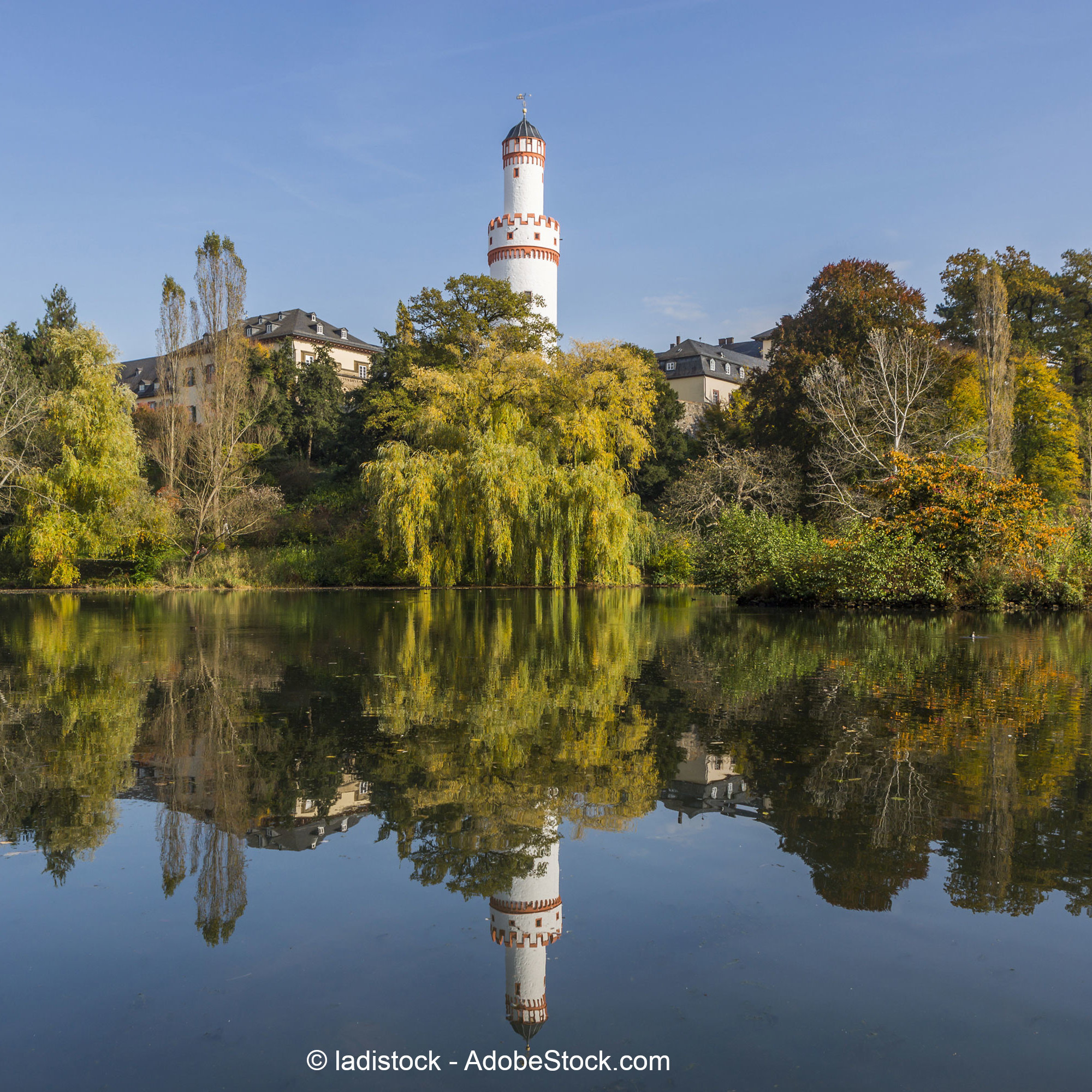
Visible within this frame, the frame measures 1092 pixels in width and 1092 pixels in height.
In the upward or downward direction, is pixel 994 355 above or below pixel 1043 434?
above

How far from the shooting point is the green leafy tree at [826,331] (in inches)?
1455

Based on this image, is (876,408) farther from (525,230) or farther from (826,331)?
(525,230)

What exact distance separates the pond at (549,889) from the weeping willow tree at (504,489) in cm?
2225

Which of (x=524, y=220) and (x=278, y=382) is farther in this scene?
(x=278, y=382)

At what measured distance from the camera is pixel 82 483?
113ft

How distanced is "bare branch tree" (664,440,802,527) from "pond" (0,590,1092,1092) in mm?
30027

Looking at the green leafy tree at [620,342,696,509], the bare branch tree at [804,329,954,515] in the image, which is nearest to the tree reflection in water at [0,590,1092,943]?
the bare branch tree at [804,329,954,515]

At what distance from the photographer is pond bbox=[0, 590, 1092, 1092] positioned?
2.71 m

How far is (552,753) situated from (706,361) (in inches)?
3001

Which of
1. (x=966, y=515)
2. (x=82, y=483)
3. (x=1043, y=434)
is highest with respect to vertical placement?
(x=1043, y=434)

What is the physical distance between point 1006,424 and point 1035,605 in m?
17.9

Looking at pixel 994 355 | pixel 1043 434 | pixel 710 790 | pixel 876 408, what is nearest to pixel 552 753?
pixel 710 790

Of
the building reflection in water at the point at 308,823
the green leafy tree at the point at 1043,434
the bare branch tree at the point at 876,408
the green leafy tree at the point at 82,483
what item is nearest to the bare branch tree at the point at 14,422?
the green leafy tree at the point at 82,483

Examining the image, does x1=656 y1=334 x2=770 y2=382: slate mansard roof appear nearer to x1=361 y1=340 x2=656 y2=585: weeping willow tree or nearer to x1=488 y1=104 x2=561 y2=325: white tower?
x1=488 y1=104 x2=561 y2=325: white tower
